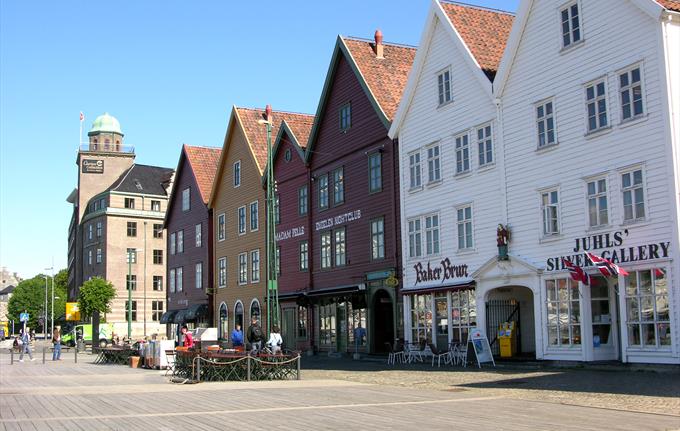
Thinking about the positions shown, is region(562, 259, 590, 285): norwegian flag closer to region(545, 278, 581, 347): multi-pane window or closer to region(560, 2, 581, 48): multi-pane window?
region(545, 278, 581, 347): multi-pane window

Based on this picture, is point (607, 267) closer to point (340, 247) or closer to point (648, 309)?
point (648, 309)

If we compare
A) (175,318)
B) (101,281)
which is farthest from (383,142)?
(101,281)

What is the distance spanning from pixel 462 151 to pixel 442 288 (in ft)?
16.9

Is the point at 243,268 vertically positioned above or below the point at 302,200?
below

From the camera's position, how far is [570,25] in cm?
2575

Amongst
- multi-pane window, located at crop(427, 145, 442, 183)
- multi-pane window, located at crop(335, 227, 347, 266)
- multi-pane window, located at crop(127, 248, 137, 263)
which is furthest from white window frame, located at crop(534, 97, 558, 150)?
multi-pane window, located at crop(127, 248, 137, 263)

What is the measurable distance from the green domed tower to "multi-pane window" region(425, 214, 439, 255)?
83017 mm

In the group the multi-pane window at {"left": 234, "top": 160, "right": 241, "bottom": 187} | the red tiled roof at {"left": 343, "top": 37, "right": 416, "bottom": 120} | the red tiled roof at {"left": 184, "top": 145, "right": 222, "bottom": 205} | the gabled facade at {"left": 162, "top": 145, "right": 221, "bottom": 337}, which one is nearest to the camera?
the red tiled roof at {"left": 343, "top": 37, "right": 416, "bottom": 120}

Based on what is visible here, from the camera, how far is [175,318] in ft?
196

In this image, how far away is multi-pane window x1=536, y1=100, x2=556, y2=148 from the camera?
26391 millimetres

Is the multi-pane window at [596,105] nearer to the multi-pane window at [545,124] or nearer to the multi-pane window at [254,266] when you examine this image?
the multi-pane window at [545,124]

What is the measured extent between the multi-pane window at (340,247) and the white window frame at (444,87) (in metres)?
9.42

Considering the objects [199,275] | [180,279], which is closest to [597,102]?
[199,275]

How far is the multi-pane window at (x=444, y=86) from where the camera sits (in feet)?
104
